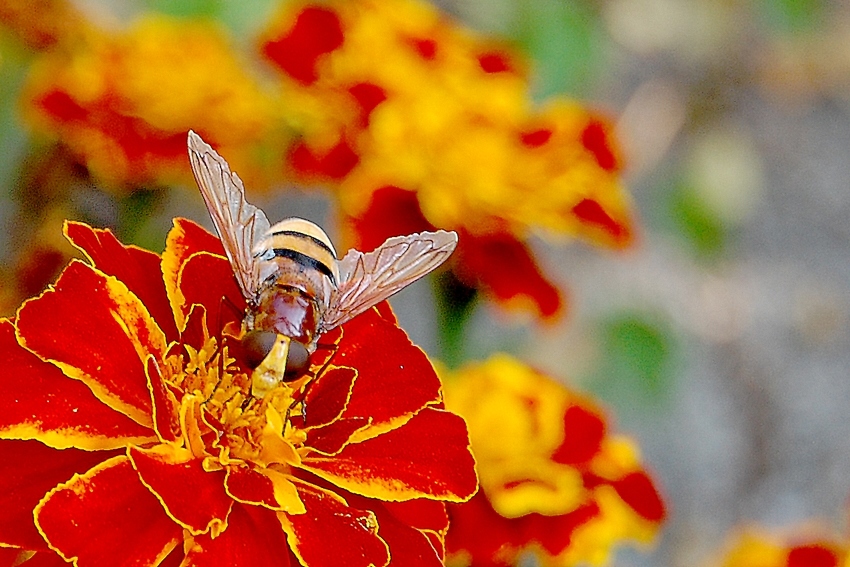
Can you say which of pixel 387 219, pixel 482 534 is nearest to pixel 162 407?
pixel 482 534

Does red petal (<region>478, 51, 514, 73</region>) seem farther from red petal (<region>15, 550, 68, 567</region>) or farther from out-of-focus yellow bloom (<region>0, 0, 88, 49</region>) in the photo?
red petal (<region>15, 550, 68, 567</region>)

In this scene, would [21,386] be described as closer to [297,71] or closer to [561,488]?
[561,488]

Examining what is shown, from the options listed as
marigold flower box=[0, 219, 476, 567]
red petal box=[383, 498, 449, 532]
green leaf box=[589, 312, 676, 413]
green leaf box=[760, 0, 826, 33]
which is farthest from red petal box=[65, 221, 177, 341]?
green leaf box=[760, 0, 826, 33]

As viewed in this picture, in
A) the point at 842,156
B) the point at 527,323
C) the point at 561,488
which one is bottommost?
the point at 527,323

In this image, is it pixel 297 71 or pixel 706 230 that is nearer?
pixel 297 71

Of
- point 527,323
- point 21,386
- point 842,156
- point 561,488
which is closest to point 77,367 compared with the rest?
point 21,386

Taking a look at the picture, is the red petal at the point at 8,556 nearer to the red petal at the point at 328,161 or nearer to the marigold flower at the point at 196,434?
the marigold flower at the point at 196,434

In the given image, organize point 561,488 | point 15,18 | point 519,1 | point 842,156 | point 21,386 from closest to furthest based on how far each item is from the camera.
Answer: point 21,386, point 561,488, point 15,18, point 519,1, point 842,156
